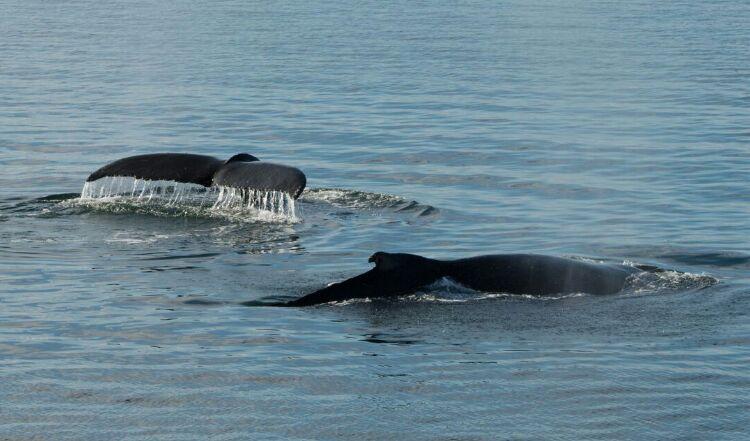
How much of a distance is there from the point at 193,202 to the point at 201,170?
1.44 meters

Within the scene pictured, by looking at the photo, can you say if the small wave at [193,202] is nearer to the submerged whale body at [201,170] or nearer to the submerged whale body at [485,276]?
the submerged whale body at [201,170]

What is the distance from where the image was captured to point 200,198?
49.3 feet

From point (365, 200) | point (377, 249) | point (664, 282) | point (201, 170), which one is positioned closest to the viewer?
point (664, 282)

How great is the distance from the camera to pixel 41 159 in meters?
19.5

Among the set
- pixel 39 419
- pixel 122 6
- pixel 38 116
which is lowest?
pixel 39 419

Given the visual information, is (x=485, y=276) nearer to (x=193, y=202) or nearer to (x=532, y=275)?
(x=532, y=275)

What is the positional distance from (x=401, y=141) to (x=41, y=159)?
5.73 meters

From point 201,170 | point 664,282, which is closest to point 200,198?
point 201,170

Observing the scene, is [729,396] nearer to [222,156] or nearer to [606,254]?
[606,254]

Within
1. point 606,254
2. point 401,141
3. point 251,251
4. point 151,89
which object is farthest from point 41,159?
point 151,89

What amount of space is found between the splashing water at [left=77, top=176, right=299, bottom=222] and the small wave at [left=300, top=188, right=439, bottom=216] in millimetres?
631

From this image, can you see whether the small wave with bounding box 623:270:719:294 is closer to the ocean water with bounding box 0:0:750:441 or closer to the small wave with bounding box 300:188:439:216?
the ocean water with bounding box 0:0:750:441

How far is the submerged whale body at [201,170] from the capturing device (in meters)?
12.9

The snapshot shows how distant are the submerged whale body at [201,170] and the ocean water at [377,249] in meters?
0.51
